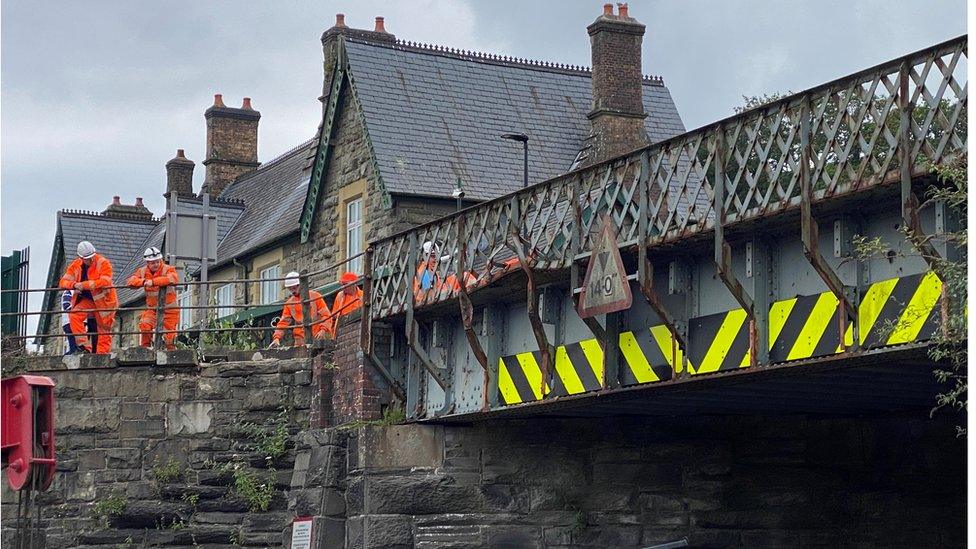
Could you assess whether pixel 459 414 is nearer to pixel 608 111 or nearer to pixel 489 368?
pixel 489 368

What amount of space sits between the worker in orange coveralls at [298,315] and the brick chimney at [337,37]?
1212cm

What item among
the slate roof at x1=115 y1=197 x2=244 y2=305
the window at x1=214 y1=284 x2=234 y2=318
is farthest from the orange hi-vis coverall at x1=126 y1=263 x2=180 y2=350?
the window at x1=214 y1=284 x2=234 y2=318

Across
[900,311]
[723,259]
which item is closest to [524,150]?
[723,259]

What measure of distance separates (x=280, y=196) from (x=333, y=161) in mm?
8275

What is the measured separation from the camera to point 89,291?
2598 centimetres

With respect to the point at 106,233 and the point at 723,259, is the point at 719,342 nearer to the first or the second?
the point at 723,259

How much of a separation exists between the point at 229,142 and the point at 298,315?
1041 inches

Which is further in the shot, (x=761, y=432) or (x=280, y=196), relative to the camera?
(x=280, y=196)

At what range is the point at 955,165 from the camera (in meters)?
14.1

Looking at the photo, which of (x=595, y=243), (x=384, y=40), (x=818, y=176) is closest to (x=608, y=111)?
(x=384, y=40)

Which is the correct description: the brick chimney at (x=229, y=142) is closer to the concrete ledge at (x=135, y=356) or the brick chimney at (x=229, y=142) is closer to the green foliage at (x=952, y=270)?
the concrete ledge at (x=135, y=356)

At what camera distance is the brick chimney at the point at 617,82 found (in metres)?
36.1

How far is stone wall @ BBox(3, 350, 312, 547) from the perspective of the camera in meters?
24.4

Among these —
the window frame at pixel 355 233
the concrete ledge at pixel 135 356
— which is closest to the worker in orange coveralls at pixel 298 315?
the concrete ledge at pixel 135 356
